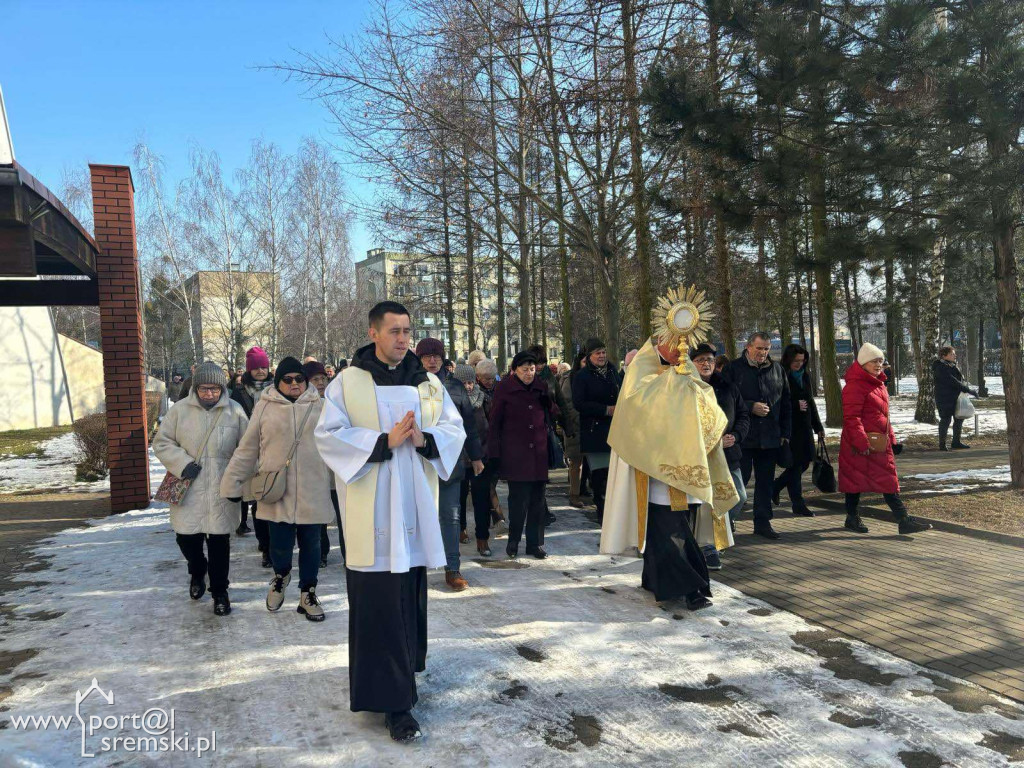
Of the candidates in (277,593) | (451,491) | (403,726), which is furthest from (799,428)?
(403,726)

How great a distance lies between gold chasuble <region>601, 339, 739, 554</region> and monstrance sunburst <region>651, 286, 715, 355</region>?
139 mm

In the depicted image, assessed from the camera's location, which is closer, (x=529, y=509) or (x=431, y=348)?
(x=431, y=348)

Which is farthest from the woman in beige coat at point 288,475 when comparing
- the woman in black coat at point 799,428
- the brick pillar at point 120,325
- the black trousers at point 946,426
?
the black trousers at point 946,426

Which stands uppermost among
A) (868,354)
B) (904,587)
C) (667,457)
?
(868,354)

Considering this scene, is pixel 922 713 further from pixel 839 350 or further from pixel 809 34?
pixel 839 350

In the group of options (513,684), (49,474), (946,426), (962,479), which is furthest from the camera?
(49,474)

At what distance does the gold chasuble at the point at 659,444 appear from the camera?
559 centimetres

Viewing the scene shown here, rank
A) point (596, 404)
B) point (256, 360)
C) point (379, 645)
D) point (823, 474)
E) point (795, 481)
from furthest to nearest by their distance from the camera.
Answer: point (823, 474) → point (795, 481) → point (256, 360) → point (596, 404) → point (379, 645)

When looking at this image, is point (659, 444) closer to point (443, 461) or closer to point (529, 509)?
point (529, 509)

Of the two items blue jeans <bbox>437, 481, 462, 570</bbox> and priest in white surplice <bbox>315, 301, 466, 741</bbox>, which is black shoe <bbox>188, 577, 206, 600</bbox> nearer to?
blue jeans <bbox>437, 481, 462, 570</bbox>

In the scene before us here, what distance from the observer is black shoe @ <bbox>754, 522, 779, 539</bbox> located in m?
7.54

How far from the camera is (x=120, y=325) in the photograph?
31.7 ft

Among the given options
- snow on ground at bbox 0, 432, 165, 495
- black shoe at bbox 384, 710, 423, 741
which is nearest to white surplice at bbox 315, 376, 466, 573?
black shoe at bbox 384, 710, 423, 741

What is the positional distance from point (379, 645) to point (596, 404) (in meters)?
4.75
